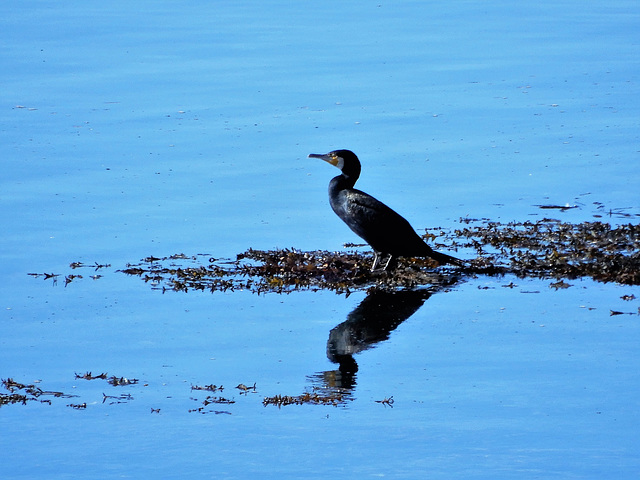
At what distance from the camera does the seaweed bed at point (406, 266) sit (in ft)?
32.7

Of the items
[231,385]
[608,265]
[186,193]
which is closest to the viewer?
[231,385]

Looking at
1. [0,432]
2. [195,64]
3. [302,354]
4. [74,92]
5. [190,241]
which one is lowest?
[0,432]

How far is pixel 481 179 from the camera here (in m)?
13.1

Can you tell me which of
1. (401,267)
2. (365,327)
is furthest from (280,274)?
(365,327)

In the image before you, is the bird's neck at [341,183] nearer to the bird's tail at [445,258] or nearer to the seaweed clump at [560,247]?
the seaweed clump at [560,247]

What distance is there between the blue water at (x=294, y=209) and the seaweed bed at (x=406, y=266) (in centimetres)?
28

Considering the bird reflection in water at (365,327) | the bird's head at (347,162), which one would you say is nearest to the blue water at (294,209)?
the bird reflection in water at (365,327)

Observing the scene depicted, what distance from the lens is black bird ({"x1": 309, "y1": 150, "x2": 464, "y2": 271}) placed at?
33.2 feet

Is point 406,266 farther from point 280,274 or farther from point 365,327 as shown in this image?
point 365,327

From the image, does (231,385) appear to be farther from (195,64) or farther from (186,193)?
(195,64)

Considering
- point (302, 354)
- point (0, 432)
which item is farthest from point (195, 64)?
point (0, 432)

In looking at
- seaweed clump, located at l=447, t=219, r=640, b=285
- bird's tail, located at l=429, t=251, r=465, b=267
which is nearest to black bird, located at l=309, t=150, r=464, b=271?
bird's tail, located at l=429, t=251, r=465, b=267

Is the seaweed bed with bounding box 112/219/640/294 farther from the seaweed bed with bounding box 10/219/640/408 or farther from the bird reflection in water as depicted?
the bird reflection in water

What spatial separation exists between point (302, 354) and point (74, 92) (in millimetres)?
10030
